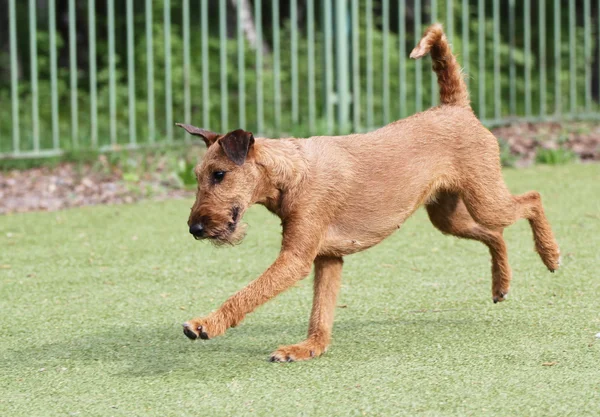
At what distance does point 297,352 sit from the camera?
3.96m

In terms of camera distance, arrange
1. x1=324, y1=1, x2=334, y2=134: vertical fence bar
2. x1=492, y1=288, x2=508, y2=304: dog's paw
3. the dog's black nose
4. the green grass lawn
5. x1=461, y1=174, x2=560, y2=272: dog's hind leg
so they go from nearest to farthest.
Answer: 1. the green grass lawn
2. the dog's black nose
3. x1=461, y1=174, x2=560, y2=272: dog's hind leg
4. x1=492, y1=288, x2=508, y2=304: dog's paw
5. x1=324, y1=1, x2=334, y2=134: vertical fence bar

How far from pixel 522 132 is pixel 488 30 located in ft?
11.9

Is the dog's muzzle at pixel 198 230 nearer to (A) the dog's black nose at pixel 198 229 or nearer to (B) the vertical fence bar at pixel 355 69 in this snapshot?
(A) the dog's black nose at pixel 198 229

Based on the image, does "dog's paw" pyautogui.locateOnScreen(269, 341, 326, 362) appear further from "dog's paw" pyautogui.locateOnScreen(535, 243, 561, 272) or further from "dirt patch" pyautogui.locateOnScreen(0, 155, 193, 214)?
"dirt patch" pyautogui.locateOnScreen(0, 155, 193, 214)

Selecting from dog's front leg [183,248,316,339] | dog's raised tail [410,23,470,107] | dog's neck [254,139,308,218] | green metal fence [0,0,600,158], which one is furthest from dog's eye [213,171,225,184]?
green metal fence [0,0,600,158]

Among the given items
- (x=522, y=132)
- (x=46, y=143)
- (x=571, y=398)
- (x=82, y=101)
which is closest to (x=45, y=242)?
(x=46, y=143)

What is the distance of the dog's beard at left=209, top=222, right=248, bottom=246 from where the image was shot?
3.81 meters

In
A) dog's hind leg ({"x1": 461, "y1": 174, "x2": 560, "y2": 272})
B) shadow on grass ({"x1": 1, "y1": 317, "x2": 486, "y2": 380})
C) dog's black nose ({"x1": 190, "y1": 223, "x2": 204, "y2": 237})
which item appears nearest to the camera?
dog's black nose ({"x1": 190, "y1": 223, "x2": 204, "y2": 237})

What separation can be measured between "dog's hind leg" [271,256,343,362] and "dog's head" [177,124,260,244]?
0.49m

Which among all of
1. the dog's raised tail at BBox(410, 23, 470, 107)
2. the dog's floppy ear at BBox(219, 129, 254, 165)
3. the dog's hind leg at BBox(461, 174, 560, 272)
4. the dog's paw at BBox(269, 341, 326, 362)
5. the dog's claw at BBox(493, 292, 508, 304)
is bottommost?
the dog's paw at BBox(269, 341, 326, 362)

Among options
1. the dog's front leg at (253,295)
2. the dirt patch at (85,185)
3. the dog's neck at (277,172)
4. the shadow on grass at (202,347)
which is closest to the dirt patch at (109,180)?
the dirt patch at (85,185)

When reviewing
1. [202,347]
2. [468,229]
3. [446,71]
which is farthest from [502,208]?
[202,347]

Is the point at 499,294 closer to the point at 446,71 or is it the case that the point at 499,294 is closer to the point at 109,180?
the point at 446,71

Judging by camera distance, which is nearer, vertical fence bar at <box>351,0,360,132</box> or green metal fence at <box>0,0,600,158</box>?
green metal fence at <box>0,0,600,158</box>
